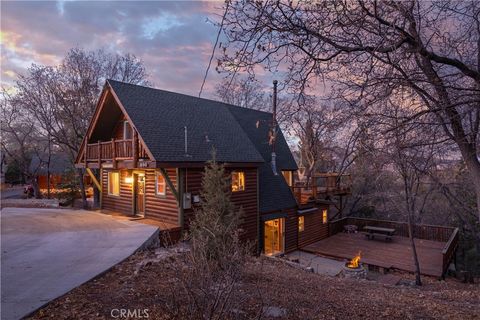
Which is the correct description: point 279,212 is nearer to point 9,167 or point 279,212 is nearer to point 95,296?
point 95,296

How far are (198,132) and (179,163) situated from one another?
2.75 meters

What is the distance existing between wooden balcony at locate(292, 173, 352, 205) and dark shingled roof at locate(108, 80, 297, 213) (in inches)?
49.1

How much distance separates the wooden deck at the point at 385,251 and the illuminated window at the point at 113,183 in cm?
1067

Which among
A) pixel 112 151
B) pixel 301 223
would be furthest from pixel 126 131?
pixel 301 223

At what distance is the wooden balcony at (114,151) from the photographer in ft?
40.1

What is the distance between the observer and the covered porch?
14383 mm

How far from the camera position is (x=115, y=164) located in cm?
1322

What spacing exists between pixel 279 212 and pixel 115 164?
8.29 metres

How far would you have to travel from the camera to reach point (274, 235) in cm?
1638

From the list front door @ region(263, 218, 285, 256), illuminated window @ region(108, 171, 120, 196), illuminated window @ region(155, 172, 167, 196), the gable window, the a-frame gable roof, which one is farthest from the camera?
illuminated window @ region(108, 171, 120, 196)

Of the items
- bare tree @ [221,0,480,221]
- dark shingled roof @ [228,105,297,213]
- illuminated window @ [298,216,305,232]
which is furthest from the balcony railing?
illuminated window @ [298,216,305,232]

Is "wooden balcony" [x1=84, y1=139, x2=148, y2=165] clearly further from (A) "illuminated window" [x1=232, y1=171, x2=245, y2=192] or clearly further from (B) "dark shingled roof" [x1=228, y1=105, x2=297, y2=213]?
(B) "dark shingled roof" [x1=228, y1=105, x2=297, y2=213]

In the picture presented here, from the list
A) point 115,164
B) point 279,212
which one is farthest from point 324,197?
point 115,164

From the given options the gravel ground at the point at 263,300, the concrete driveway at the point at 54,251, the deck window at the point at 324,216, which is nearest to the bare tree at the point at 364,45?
the gravel ground at the point at 263,300
